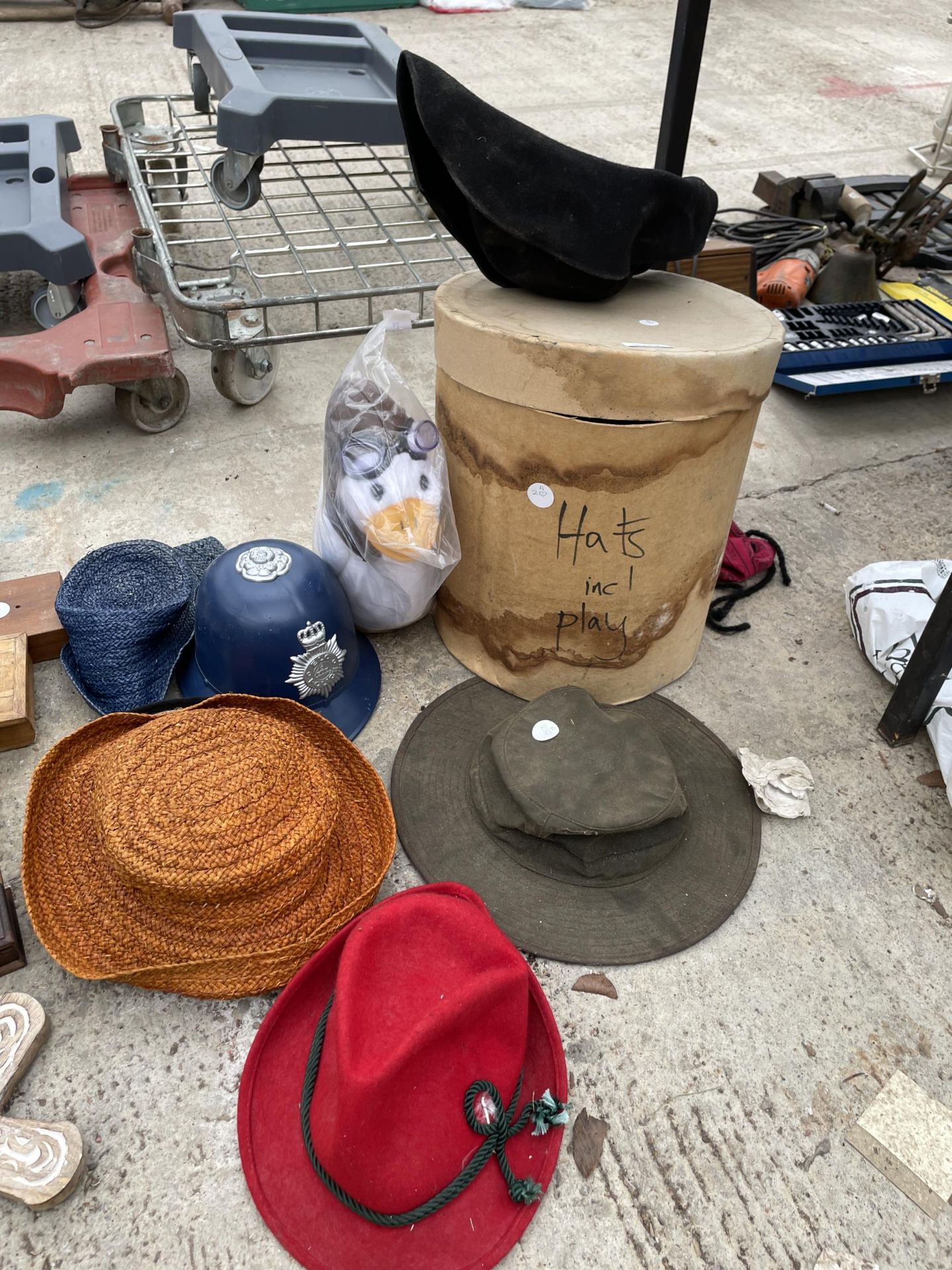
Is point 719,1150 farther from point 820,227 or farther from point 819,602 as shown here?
point 820,227

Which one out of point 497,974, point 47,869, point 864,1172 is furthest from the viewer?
point 47,869

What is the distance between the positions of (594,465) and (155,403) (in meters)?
1.77

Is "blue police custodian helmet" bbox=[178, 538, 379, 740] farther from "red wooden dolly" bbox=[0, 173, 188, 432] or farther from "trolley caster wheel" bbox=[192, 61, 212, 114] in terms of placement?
"trolley caster wheel" bbox=[192, 61, 212, 114]

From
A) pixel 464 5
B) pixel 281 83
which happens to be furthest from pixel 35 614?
pixel 464 5

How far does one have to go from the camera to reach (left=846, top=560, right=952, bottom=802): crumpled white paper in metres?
2.29

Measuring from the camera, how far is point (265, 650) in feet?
6.19

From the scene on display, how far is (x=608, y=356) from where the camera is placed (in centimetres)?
169

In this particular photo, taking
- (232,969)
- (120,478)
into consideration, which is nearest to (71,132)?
(120,478)

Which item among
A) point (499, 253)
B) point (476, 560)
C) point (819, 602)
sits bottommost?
point (819, 602)

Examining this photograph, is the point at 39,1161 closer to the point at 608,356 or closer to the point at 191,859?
the point at 191,859

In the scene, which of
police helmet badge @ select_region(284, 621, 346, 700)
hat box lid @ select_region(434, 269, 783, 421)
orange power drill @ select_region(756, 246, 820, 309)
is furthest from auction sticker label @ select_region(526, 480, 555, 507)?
orange power drill @ select_region(756, 246, 820, 309)

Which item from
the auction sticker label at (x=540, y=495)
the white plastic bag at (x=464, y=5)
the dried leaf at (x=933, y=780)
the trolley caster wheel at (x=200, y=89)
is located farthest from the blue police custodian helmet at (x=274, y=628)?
the white plastic bag at (x=464, y=5)

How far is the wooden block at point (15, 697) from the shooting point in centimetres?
194

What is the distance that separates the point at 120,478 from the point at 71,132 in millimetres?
1856
